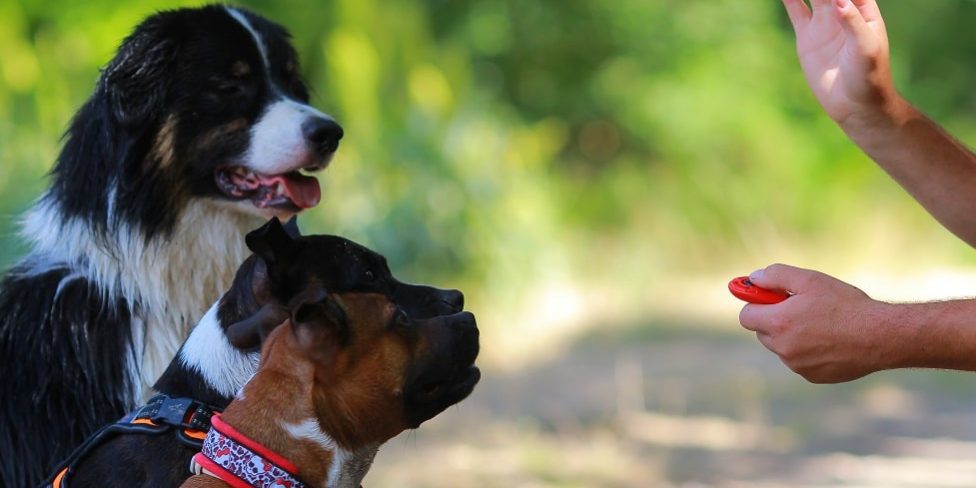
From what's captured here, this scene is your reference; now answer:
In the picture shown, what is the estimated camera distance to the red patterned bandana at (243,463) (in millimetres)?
2789

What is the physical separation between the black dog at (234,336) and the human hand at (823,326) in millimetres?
802

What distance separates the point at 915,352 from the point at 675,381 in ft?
20.5

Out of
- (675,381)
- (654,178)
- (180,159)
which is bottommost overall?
(180,159)

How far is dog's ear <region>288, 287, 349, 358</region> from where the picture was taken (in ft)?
9.14

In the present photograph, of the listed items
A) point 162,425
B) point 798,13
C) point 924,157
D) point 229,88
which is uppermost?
point 798,13

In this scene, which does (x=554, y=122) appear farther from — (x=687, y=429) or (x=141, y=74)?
(x=141, y=74)

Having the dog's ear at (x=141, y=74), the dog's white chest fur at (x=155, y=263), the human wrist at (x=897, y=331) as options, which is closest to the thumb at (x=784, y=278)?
the human wrist at (x=897, y=331)

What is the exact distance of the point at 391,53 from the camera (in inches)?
435

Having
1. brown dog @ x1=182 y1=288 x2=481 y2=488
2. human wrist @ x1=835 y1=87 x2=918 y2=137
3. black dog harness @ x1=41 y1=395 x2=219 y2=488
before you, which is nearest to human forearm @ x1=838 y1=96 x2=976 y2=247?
human wrist @ x1=835 y1=87 x2=918 y2=137

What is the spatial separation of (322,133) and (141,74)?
59 cm

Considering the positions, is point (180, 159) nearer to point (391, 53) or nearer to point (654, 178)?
point (391, 53)

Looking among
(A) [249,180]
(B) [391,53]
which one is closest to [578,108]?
(B) [391,53]

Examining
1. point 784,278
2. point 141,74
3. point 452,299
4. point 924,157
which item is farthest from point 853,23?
point 141,74

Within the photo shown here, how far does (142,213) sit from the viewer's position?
13.5ft
